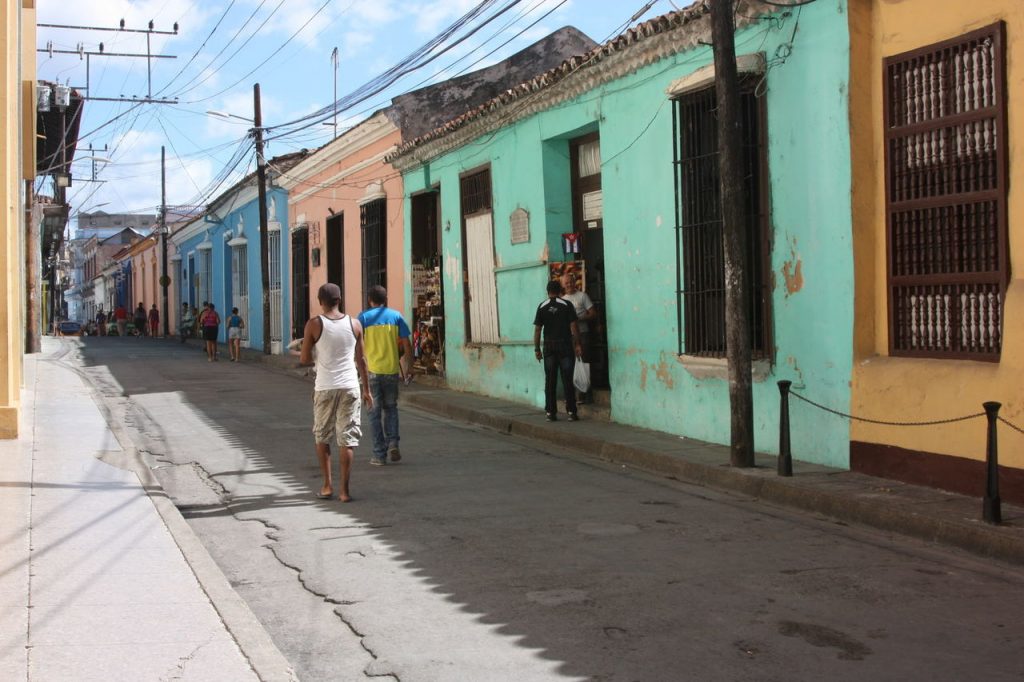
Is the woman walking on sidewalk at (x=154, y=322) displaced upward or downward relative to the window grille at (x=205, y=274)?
downward

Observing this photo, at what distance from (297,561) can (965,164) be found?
5305 mm

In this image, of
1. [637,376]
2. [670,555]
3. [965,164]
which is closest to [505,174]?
[637,376]

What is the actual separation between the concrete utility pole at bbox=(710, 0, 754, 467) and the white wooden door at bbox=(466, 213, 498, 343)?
23.3 ft

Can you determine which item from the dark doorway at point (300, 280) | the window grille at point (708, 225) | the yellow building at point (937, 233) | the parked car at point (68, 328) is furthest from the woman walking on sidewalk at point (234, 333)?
the parked car at point (68, 328)

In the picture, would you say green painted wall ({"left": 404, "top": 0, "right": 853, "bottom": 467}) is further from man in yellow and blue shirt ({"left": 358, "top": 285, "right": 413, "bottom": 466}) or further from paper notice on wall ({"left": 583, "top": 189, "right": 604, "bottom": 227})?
man in yellow and blue shirt ({"left": 358, "top": 285, "right": 413, "bottom": 466})

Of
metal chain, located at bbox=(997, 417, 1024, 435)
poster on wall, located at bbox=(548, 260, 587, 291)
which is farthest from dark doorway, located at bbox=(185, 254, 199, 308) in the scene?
metal chain, located at bbox=(997, 417, 1024, 435)

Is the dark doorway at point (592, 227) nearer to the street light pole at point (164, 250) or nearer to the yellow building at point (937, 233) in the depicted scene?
the yellow building at point (937, 233)

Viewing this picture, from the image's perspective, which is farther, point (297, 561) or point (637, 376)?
point (637, 376)

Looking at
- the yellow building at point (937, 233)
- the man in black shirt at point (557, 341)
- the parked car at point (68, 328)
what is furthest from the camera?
the parked car at point (68, 328)

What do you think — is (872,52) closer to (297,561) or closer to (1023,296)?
(1023,296)

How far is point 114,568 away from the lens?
19.6 feet

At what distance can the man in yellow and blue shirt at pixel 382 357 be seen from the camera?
1009 centimetres

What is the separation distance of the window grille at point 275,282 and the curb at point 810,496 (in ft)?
61.8

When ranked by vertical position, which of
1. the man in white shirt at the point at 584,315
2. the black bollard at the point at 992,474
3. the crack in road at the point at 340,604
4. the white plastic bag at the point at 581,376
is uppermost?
the man in white shirt at the point at 584,315
